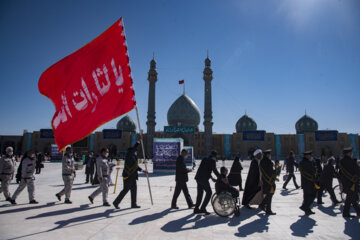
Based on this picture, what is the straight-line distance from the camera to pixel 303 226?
4430 millimetres

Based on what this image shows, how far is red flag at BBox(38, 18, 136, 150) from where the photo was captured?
16.8 feet

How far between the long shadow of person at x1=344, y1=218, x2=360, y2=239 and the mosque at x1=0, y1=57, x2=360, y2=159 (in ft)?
125

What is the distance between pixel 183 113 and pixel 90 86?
4893 cm

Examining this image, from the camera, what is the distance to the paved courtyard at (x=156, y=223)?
3.86m

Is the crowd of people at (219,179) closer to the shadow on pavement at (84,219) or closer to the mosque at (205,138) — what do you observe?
the shadow on pavement at (84,219)

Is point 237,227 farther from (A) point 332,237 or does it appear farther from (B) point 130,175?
(B) point 130,175

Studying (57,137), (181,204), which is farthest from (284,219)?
(57,137)

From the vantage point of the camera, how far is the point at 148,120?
48000 mm

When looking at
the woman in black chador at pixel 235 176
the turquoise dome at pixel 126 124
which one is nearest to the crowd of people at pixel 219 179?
the woman in black chador at pixel 235 176

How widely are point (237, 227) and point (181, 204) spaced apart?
7.03 feet

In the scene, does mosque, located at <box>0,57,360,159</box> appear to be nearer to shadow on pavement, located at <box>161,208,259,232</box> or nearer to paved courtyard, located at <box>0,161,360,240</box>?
paved courtyard, located at <box>0,161,360,240</box>

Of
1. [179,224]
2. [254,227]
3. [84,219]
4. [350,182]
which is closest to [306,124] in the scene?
[350,182]

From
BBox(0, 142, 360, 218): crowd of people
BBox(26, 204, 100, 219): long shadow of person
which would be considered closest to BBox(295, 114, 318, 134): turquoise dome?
BBox(0, 142, 360, 218): crowd of people

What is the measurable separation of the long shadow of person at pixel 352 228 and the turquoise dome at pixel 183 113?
4847cm
